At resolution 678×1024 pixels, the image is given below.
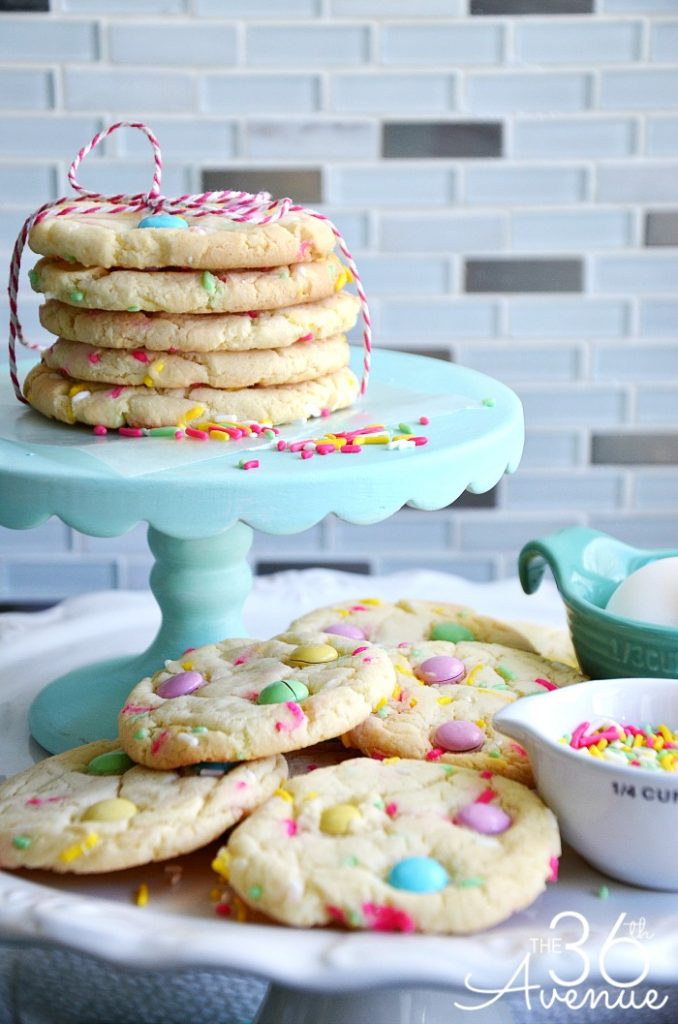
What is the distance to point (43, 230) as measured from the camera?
1.22 meters

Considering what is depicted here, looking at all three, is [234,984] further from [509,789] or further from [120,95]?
[120,95]

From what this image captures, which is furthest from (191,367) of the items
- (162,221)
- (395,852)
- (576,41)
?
(576,41)

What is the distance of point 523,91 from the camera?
86.9 inches

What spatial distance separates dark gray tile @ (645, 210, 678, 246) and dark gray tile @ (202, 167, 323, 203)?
1.99 feet

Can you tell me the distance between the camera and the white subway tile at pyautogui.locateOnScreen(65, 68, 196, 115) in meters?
2.18

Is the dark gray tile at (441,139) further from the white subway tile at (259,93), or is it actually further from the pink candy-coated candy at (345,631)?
the pink candy-coated candy at (345,631)

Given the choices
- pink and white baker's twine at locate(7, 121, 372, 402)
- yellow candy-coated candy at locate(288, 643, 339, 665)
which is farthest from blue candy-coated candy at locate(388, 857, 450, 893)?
pink and white baker's twine at locate(7, 121, 372, 402)

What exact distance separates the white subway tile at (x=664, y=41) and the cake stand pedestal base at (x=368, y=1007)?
1.73 m

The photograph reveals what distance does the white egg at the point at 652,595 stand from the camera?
119 cm

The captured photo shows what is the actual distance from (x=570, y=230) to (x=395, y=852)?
1.63m

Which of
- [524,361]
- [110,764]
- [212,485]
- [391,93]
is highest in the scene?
[391,93]

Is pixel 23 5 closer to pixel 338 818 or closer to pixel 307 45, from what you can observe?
pixel 307 45

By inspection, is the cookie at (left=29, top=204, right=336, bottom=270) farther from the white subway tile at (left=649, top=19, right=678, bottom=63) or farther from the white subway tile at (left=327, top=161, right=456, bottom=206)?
the white subway tile at (left=649, top=19, right=678, bottom=63)

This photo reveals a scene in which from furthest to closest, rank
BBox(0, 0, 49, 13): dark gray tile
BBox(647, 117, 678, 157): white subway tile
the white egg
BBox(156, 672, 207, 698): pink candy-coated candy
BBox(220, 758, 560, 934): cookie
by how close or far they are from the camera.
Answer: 1. BBox(647, 117, 678, 157): white subway tile
2. BBox(0, 0, 49, 13): dark gray tile
3. the white egg
4. BBox(156, 672, 207, 698): pink candy-coated candy
5. BBox(220, 758, 560, 934): cookie
